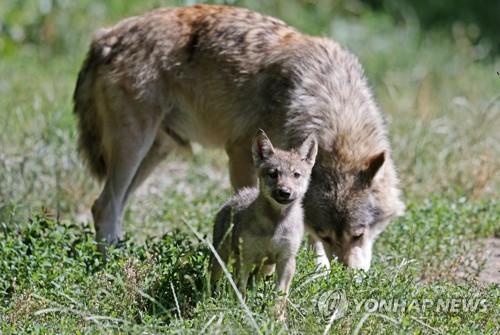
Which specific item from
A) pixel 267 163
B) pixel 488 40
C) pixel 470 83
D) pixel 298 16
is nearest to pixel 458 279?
pixel 267 163

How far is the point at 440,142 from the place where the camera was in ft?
34.0

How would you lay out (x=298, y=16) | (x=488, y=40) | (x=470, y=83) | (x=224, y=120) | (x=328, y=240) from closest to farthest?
(x=328, y=240) → (x=224, y=120) → (x=470, y=83) → (x=298, y=16) → (x=488, y=40)

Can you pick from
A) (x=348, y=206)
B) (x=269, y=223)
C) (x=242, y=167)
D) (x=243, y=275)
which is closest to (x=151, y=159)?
(x=242, y=167)

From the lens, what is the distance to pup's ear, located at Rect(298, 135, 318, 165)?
→ 6.26 meters

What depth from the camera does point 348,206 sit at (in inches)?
277

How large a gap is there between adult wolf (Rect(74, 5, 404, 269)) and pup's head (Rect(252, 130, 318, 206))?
1189mm

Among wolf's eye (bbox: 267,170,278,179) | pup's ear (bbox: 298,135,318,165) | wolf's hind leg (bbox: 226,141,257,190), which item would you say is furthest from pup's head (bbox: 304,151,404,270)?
wolf's eye (bbox: 267,170,278,179)

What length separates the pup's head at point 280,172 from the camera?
593 centimetres

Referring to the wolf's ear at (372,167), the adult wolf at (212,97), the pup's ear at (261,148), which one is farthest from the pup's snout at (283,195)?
the adult wolf at (212,97)

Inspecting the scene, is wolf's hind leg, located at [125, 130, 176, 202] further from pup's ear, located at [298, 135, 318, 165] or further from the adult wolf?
pup's ear, located at [298, 135, 318, 165]

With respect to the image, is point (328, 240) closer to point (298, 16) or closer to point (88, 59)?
point (88, 59)

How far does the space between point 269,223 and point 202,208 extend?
2.86 m

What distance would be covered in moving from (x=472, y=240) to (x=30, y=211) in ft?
11.1

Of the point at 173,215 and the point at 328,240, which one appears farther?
the point at 173,215
